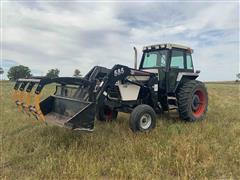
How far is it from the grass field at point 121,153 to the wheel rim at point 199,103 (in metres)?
1.46

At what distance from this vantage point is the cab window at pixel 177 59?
7637 millimetres

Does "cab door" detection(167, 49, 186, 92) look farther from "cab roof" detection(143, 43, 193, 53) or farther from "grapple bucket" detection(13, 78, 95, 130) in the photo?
"grapple bucket" detection(13, 78, 95, 130)

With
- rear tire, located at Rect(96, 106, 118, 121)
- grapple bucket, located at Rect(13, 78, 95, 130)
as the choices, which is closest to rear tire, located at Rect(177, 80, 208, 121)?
rear tire, located at Rect(96, 106, 118, 121)

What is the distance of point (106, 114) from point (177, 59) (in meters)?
2.79

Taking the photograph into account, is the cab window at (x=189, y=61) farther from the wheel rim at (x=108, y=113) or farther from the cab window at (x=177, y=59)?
the wheel rim at (x=108, y=113)

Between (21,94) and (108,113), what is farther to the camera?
(108,113)

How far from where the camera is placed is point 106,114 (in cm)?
779

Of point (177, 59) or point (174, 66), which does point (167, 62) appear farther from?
point (177, 59)

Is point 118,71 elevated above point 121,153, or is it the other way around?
point 118,71

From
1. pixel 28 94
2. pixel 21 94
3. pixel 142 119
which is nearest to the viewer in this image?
pixel 28 94

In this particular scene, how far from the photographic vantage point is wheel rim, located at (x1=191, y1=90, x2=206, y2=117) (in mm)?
Result: 7961

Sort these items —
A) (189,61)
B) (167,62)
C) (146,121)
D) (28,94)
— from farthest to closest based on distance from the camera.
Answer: (189,61) < (167,62) < (146,121) < (28,94)

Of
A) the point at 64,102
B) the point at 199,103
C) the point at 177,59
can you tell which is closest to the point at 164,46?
the point at 177,59

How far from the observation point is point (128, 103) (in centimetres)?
676
